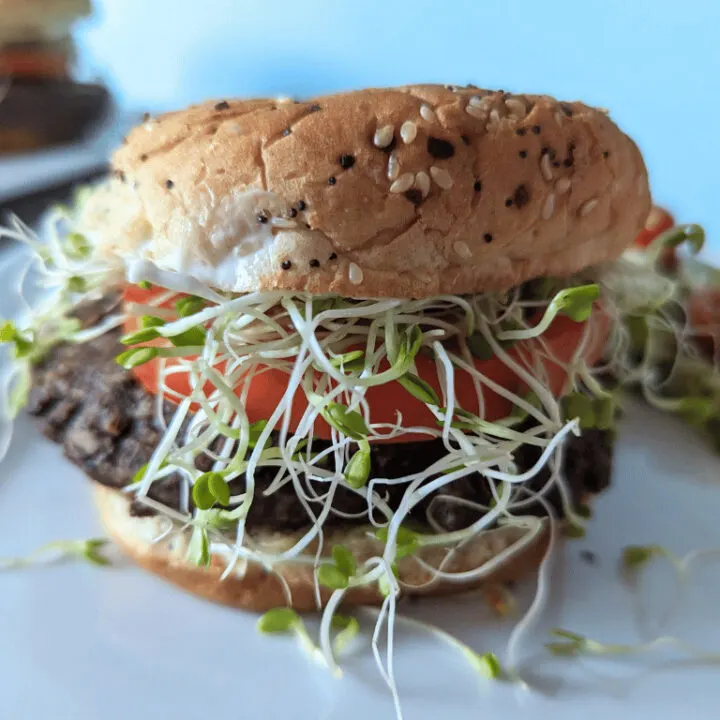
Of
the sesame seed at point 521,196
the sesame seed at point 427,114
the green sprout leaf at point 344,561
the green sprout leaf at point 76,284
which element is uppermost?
the sesame seed at point 427,114

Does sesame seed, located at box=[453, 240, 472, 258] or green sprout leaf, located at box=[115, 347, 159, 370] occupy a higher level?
sesame seed, located at box=[453, 240, 472, 258]

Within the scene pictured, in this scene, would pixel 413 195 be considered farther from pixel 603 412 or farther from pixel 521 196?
pixel 603 412

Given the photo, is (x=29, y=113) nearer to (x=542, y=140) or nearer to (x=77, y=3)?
(x=77, y=3)

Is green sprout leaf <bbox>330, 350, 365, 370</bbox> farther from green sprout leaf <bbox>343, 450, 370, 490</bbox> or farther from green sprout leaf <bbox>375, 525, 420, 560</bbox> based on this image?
green sprout leaf <bbox>375, 525, 420, 560</bbox>

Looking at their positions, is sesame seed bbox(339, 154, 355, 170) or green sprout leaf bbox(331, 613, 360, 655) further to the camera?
green sprout leaf bbox(331, 613, 360, 655)

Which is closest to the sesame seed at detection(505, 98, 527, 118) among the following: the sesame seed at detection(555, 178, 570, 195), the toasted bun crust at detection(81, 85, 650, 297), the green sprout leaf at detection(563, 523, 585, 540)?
the toasted bun crust at detection(81, 85, 650, 297)

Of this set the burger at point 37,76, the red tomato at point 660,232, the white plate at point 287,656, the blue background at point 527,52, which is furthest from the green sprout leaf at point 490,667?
the burger at point 37,76

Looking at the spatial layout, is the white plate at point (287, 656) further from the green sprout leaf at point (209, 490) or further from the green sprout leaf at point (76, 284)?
the green sprout leaf at point (76, 284)

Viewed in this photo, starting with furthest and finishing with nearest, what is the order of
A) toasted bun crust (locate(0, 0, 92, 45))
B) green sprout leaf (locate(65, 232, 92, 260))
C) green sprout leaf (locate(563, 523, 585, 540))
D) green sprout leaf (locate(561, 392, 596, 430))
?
1. toasted bun crust (locate(0, 0, 92, 45))
2. green sprout leaf (locate(65, 232, 92, 260))
3. green sprout leaf (locate(563, 523, 585, 540))
4. green sprout leaf (locate(561, 392, 596, 430))
